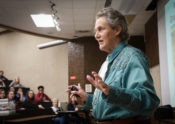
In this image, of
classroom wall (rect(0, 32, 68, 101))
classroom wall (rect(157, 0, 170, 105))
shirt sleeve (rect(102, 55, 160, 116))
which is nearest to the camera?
shirt sleeve (rect(102, 55, 160, 116))

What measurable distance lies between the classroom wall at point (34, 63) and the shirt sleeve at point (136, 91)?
8752 millimetres

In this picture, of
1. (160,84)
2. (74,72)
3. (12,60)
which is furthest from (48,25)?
(12,60)

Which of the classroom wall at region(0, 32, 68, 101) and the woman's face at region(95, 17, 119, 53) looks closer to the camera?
the woman's face at region(95, 17, 119, 53)

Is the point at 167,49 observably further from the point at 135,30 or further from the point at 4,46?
the point at 4,46

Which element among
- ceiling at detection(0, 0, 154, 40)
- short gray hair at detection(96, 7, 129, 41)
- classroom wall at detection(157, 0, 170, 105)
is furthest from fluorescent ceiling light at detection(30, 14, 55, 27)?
short gray hair at detection(96, 7, 129, 41)

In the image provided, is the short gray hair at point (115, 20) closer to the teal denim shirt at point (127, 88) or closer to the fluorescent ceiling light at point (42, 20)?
the teal denim shirt at point (127, 88)

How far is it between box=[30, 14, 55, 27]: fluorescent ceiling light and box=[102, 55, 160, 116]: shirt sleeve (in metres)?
5.42

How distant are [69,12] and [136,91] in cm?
529

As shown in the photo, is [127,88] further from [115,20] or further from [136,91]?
[115,20]

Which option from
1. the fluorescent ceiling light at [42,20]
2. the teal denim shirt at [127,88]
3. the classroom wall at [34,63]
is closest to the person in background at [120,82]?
the teal denim shirt at [127,88]

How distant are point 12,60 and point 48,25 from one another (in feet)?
14.3

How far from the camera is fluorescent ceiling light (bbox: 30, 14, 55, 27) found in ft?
20.2

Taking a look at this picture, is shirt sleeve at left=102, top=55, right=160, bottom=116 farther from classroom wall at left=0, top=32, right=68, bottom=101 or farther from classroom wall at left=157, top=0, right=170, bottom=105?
classroom wall at left=0, top=32, right=68, bottom=101

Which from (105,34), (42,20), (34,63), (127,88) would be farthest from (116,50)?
(34,63)
